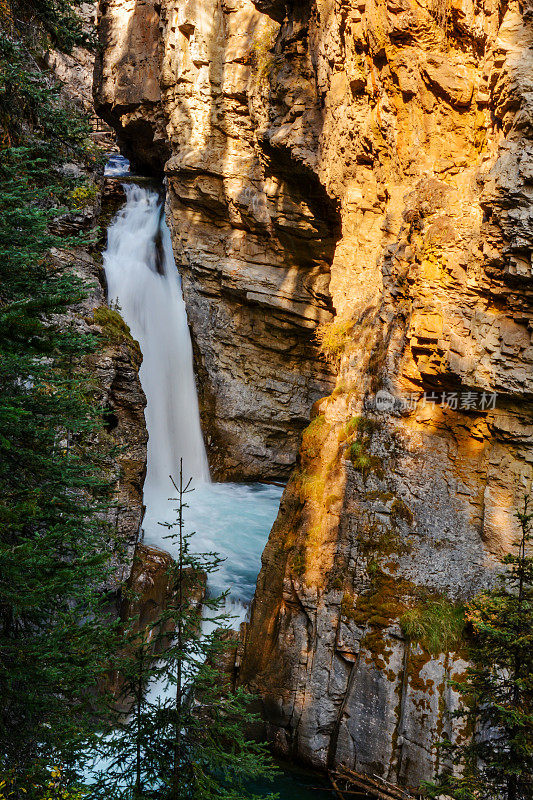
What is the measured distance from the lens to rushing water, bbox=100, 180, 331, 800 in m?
16.5

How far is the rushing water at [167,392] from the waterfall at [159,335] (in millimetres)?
30

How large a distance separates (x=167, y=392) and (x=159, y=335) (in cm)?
179

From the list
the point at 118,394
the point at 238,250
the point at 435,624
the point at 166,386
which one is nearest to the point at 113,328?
the point at 118,394

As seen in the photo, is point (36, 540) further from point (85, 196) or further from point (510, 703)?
point (85, 196)

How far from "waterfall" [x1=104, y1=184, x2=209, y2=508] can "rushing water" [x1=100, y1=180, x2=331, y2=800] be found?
30 millimetres

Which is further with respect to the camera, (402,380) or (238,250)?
(238,250)

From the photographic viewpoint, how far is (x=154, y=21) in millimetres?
22609

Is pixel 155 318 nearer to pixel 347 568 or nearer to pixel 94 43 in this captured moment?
pixel 94 43

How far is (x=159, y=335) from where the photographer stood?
19.0 metres

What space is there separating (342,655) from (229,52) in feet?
54.1

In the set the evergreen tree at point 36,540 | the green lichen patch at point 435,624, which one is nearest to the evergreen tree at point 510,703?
the green lichen patch at point 435,624

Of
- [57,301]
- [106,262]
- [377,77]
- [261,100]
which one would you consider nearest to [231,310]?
[106,262]

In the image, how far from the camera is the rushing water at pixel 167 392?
16.5 meters

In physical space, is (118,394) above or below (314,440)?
above
